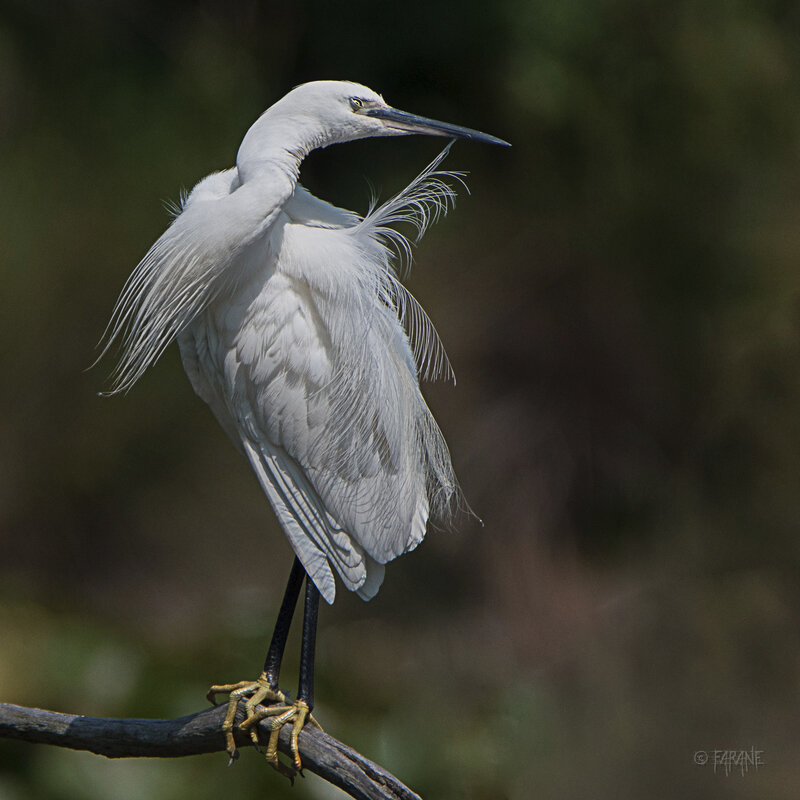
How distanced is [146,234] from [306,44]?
0.81 m

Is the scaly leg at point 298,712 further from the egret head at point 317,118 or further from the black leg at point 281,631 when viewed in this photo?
the egret head at point 317,118

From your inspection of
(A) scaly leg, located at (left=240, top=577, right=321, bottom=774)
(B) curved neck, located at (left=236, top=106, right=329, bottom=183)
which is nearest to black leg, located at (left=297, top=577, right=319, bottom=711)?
(A) scaly leg, located at (left=240, top=577, right=321, bottom=774)

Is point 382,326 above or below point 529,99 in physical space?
below

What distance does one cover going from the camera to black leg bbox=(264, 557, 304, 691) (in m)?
1.25

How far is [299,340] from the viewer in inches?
49.0

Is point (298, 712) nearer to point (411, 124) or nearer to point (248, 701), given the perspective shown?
point (248, 701)

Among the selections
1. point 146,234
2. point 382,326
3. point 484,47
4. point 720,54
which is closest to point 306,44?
point 484,47

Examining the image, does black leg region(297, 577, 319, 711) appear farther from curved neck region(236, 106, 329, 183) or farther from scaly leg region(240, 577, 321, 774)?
curved neck region(236, 106, 329, 183)

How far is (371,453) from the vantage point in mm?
1336

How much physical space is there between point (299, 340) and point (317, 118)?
11.2 inches

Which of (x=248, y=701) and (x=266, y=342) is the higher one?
(x=266, y=342)

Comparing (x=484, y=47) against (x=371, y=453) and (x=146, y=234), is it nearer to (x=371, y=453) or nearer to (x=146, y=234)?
(x=146, y=234)

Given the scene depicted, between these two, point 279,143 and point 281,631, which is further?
point 281,631

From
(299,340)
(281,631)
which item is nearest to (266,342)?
(299,340)
